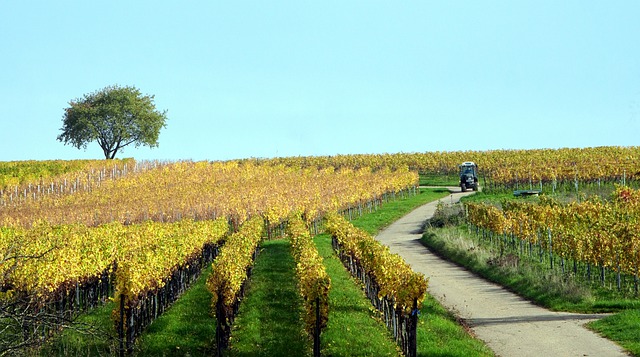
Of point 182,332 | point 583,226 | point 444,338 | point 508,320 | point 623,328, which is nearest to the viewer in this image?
point 444,338

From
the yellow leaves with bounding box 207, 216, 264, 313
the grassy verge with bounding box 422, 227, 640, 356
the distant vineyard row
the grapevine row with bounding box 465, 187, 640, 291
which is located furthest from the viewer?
the distant vineyard row

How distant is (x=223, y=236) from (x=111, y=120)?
255ft

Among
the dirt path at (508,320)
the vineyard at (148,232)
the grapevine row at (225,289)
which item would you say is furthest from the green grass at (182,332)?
the dirt path at (508,320)

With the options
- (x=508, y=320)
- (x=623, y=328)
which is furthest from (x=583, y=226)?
(x=623, y=328)

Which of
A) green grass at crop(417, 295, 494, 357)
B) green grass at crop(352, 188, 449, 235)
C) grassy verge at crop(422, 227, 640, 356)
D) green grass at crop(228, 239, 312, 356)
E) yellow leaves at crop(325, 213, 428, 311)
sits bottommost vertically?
green grass at crop(228, 239, 312, 356)

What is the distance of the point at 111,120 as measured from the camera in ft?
396

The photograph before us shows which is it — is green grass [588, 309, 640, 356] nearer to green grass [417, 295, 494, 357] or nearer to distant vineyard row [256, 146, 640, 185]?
green grass [417, 295, 494, 357]

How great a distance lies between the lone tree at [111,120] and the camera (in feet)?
392

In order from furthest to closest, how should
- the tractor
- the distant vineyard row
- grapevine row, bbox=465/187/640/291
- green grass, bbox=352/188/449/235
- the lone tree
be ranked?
the lone tree → the tractor → the distant vineyard row → green grass, bbox=352/188/449/235 → grapevine row, bbox=465/187/640/291

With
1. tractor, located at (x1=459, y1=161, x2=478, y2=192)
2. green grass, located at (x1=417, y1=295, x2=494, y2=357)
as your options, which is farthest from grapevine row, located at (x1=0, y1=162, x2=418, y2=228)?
green grass, located at (x1=417, y1=295, x2=494, y2=357)

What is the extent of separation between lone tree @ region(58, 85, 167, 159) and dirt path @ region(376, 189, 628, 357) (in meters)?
87.5

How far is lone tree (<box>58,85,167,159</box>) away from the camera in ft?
392

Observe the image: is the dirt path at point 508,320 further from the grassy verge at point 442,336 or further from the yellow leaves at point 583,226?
the yellow leaves at point 583,226

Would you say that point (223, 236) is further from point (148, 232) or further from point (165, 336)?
point (165, 336)
